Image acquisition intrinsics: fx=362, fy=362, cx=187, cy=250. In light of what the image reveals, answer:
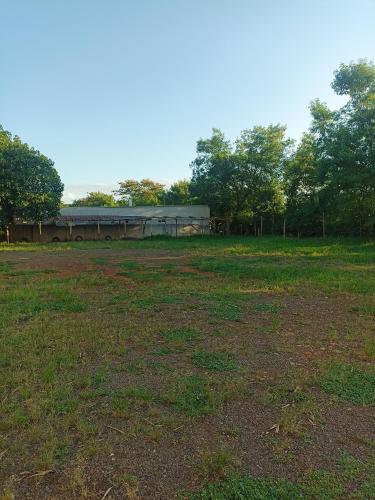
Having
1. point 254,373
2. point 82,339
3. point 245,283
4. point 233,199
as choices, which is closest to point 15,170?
point 233,199

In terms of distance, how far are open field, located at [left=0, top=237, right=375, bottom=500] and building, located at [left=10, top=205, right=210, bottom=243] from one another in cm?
3081

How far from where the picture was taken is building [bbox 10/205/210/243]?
35.9 m

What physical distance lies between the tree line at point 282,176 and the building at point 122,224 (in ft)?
8.79

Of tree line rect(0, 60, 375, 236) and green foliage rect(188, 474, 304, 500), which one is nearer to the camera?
green foliage rect(188, 474, 304, 500)

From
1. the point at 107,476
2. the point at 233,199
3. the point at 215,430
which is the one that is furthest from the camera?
the point at 233,199

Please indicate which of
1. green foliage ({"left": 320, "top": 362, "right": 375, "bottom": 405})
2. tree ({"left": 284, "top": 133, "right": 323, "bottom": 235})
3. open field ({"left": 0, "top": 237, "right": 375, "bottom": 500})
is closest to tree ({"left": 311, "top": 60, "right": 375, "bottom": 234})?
tree ({"left": 284, "top": 133, "right": 323, "bottom": 235})

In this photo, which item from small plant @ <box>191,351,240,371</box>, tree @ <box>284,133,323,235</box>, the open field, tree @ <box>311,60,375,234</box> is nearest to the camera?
the open field

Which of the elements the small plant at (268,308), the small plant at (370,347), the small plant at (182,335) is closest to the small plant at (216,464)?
the small plant at (182,335)

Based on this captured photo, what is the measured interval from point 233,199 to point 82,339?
34.4 m

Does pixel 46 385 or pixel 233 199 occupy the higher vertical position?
pixel 233 199

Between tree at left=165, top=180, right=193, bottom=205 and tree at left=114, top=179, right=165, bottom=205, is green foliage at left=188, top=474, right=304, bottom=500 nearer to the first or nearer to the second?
tree at left=165, top=180, right=193, bottom=205

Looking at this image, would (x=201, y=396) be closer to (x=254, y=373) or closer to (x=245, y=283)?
(x=254, y=373)

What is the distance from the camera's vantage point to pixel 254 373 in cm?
348

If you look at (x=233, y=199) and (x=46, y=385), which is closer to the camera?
(x=46, y=385)
